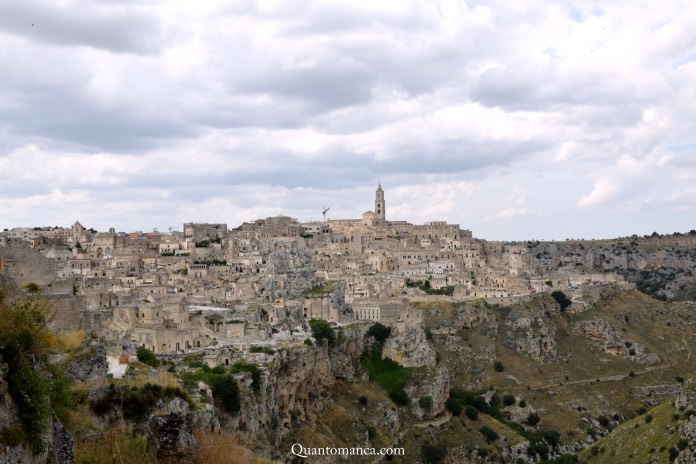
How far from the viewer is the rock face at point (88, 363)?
15.4 metres

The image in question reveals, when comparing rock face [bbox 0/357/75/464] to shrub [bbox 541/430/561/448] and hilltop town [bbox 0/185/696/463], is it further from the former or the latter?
shrub [bbox 541/430/561/448]

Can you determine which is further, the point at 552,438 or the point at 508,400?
the point at 508,400

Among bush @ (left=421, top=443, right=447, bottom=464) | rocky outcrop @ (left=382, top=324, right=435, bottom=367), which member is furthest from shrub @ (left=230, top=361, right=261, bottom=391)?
rocky outcrop @ (left=382, top=324, right=435, bottom=367)

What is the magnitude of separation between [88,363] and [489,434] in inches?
1724

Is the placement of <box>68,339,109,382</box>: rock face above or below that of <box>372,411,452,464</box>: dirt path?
above

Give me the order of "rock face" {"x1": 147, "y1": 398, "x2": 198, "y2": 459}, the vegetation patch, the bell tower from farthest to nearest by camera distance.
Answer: the bell tower < the vegetation patch < "rock face" {"x1": 147, "y1": 398, "x2": 198, "y2": 459}

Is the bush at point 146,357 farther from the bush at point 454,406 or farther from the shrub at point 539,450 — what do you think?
the shrub at point 539,450

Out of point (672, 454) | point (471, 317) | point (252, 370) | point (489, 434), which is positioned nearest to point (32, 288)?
point (252, 370)

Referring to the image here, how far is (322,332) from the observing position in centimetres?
5044

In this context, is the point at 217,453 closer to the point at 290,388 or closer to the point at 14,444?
→ the point at 14,444

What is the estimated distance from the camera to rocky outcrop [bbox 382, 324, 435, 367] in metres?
59.5

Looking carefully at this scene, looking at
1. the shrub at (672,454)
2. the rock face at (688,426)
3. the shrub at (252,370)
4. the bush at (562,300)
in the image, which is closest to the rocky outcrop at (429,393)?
the rock face at (688,426)

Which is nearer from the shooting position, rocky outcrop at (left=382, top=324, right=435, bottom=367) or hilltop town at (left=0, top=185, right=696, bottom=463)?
hilltop town at (left=0, top=185, right=696, bottom=463)

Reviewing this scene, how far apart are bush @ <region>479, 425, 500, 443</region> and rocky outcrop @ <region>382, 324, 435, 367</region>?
740 centimetres
